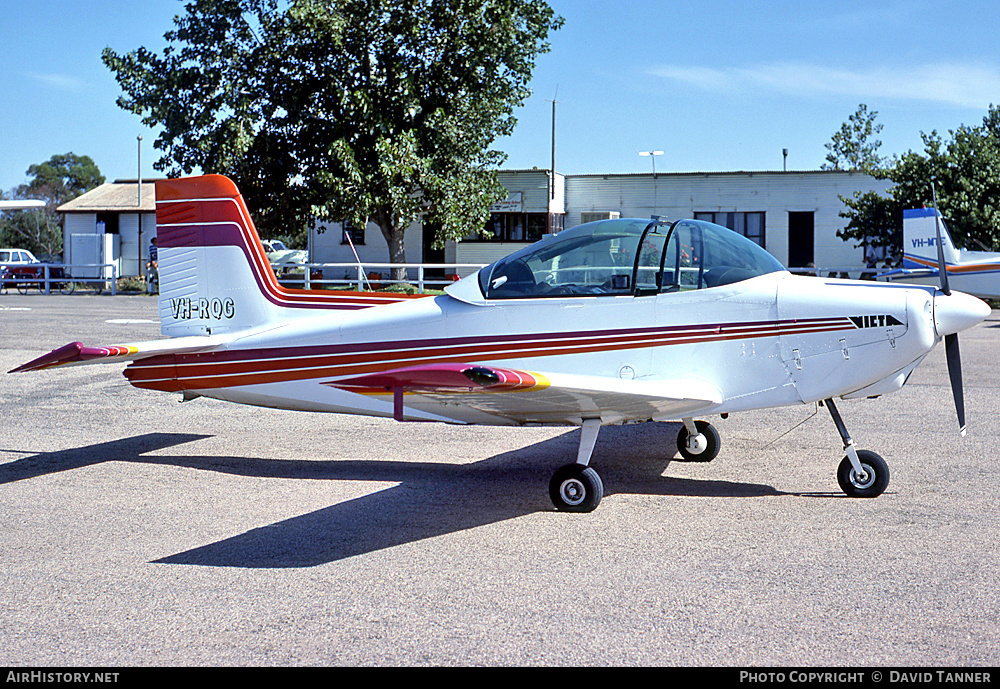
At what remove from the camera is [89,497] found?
6.30m

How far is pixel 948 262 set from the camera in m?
20.2

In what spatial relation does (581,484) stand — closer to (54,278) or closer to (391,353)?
(391,353)

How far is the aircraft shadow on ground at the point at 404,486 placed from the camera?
17.0 ft

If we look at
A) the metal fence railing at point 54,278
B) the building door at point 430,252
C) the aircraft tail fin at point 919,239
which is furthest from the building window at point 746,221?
the metal fence railing at point 54,278

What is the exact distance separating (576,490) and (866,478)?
192 cm

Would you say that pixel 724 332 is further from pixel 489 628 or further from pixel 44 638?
pixel 44 638

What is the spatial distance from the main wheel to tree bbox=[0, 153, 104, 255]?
239 feet

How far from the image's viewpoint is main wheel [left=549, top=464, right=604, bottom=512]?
5.84m

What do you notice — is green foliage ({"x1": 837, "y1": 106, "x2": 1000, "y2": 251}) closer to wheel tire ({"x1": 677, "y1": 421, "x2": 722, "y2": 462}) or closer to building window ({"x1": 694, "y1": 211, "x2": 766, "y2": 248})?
building window ({"x1": 694, "y1": 211, "x2": 766, "y2": 248})

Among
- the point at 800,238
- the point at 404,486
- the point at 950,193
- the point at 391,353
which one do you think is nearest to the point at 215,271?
the point at 391,353

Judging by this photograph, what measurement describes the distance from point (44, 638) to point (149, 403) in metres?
6.98

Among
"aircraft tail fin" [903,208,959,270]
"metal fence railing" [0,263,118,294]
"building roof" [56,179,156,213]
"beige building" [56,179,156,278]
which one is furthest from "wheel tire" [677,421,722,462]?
"building roof" [56,179,156,213]

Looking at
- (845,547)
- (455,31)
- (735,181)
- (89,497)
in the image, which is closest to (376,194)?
(455,31)
